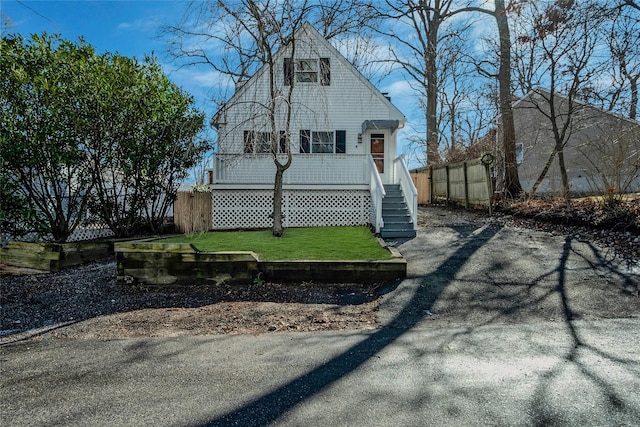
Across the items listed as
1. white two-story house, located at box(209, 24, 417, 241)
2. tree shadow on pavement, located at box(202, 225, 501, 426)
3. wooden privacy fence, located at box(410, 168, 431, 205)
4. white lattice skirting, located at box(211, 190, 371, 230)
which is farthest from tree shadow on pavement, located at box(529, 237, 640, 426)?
wooden privacy fence, located at box(410, 168, 431, 205)

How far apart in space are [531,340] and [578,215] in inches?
283

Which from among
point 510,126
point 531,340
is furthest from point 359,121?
point 531,340

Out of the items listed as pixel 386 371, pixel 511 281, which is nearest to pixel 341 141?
pixel 511 281

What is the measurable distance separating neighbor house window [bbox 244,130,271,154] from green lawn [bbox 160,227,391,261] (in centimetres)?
242

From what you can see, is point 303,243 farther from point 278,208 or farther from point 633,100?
point 633,100

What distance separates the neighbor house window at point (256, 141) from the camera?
987 centimetres

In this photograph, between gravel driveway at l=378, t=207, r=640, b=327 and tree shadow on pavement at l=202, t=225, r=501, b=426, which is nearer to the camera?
tree shadow on pavement at l=202, t=225, r=501, b=426

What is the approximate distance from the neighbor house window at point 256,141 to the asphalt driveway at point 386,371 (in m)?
5.91

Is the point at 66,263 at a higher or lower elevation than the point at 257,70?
lower

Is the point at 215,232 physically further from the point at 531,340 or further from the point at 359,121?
the point at 531,340

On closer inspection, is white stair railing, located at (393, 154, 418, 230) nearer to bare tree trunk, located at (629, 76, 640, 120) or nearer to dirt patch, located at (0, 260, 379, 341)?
dirt patch, located at (0, 260, 379, 341)

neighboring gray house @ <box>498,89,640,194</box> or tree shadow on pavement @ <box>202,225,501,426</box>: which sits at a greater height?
neighboring gray house @ <box>498,89,640,194</box>

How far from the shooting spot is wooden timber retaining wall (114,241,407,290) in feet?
22.1

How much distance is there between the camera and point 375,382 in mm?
3266
